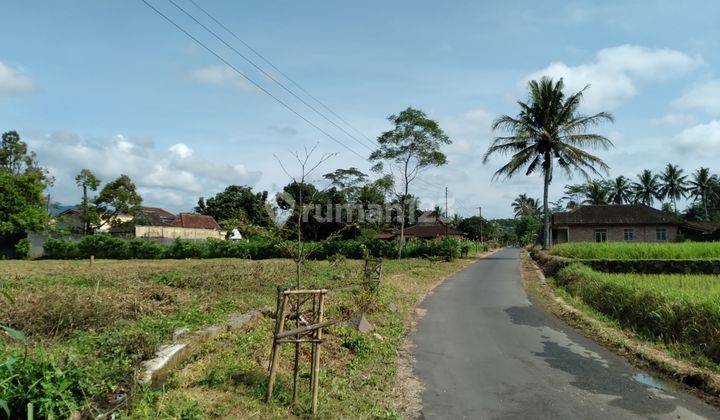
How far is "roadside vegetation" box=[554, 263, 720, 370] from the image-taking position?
7.24 metres

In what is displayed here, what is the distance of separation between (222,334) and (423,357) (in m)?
3.34

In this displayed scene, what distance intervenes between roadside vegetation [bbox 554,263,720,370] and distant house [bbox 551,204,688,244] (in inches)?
1166

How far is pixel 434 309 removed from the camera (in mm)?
12703

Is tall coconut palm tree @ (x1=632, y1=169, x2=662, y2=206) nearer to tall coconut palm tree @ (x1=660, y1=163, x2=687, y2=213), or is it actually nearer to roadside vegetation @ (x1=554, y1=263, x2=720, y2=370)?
tall coconut palm tree @ (x1=660, y1=163, x2=687, y2=213)

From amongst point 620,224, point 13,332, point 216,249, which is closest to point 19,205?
point 216,249

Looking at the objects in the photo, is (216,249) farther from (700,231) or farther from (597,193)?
(597,193)

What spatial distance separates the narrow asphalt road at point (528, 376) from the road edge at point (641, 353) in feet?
0.75

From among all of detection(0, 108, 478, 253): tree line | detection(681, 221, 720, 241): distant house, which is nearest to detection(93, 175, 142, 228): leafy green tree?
detection(0, 108, 478, 253): tree line

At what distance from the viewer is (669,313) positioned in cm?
836

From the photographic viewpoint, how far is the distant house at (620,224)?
38750 mm

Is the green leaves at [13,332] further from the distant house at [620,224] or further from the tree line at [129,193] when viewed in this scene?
the distant house at [620,224]

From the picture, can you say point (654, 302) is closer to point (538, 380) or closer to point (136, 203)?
point (538, 380)

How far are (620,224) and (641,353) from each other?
3624cm

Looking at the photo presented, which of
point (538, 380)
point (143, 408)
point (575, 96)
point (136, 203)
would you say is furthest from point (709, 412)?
point (136, 203)
